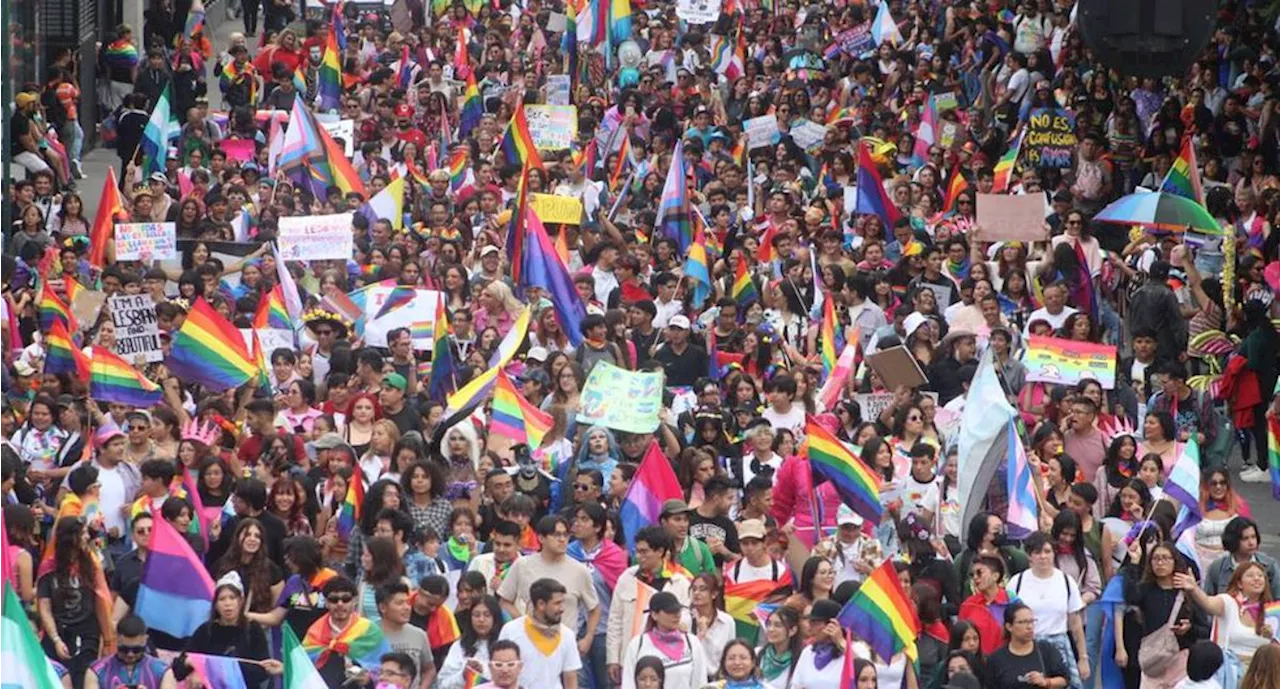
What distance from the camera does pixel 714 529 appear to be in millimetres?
15273

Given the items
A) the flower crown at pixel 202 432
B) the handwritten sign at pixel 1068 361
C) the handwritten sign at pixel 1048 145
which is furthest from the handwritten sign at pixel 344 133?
the flower crown at pixel 202 432

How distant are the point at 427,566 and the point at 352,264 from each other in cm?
756

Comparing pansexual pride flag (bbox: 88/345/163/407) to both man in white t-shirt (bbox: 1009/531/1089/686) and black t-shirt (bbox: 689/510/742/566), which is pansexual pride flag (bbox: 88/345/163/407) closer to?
black t-shirt (bbox: 689/510/742/566)

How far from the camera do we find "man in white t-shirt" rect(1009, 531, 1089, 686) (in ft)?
48.0

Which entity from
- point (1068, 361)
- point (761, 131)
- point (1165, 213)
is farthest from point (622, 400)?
point (761, 131)

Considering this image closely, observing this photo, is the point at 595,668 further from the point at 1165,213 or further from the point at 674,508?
the point at 1165,213

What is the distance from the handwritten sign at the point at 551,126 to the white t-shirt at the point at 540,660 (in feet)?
44.4

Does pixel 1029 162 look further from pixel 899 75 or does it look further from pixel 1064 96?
pixel 899 75

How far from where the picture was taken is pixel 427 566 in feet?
48.4

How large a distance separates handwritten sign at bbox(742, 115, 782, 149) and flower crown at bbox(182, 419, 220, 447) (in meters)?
10.9

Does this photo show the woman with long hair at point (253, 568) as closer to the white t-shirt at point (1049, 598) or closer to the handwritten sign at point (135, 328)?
the white t-shirt at point (1049, 598)

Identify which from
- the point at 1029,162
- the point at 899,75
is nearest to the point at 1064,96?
the point at 1029,162

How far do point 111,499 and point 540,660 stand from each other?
298 centimetres

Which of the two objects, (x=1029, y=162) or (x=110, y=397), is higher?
(x=110, y=397)
